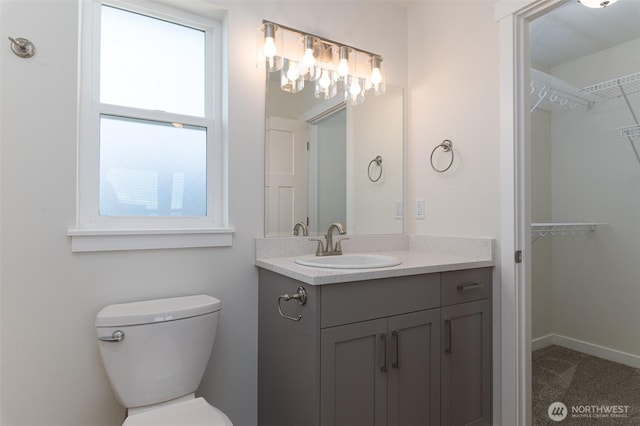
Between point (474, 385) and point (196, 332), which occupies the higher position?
point (196, 332)

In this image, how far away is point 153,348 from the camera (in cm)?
121

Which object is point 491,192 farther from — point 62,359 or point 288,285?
point 62,359

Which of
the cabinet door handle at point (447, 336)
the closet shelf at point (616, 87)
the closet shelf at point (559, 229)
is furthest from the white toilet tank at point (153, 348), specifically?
the closet shelf at point (616, 87)

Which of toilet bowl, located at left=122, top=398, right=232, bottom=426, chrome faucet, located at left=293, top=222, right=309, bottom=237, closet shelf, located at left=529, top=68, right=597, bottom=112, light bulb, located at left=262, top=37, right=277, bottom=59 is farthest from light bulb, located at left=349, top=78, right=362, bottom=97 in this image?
toilet bowl, located at left=122, top=398, right=232, bottom=426

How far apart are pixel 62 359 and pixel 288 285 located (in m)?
0.90

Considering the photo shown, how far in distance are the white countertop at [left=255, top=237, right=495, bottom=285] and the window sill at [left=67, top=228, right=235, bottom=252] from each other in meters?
0.23

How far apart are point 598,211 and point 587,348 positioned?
1.07 m

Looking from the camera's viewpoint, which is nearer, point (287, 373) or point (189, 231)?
point (287, 373)

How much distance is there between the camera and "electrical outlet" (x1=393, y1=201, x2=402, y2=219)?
2098 millimetres

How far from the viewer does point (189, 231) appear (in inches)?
58.4

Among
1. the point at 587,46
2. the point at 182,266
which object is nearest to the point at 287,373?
the point at 182,266

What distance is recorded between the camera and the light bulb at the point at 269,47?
1.62 m

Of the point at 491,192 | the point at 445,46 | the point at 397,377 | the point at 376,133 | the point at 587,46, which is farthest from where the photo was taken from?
the point at 587,46

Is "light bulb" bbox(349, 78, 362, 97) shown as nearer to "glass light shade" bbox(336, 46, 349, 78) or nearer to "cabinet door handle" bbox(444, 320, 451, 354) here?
"glass light shade" bbox(336, 46, 349, 78)
